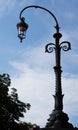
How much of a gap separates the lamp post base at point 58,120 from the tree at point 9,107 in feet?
150

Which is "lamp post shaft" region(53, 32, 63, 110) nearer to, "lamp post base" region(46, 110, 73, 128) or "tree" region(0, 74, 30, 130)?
"lamp post base" region(46, 110, 73, 128)

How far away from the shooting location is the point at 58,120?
13.4 meters

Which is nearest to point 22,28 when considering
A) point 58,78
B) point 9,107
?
point 58,78

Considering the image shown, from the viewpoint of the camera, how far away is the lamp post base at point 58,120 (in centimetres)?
1324

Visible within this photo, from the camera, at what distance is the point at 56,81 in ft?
46.1

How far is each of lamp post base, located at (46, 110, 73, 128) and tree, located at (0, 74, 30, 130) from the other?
150ft

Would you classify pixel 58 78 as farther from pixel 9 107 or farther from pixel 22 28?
pixel 9 107

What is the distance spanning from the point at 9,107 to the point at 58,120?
165 feet

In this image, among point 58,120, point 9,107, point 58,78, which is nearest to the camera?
point 58,120

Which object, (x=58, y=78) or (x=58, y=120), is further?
(x=58, y=78)

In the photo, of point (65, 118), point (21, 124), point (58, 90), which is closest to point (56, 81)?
point (58, 90)

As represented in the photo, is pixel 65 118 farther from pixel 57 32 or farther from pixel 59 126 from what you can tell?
pixel 57 32

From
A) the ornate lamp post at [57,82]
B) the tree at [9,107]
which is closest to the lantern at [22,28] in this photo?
the ornate lamp post at [57,82]

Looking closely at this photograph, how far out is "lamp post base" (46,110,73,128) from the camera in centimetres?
1324
